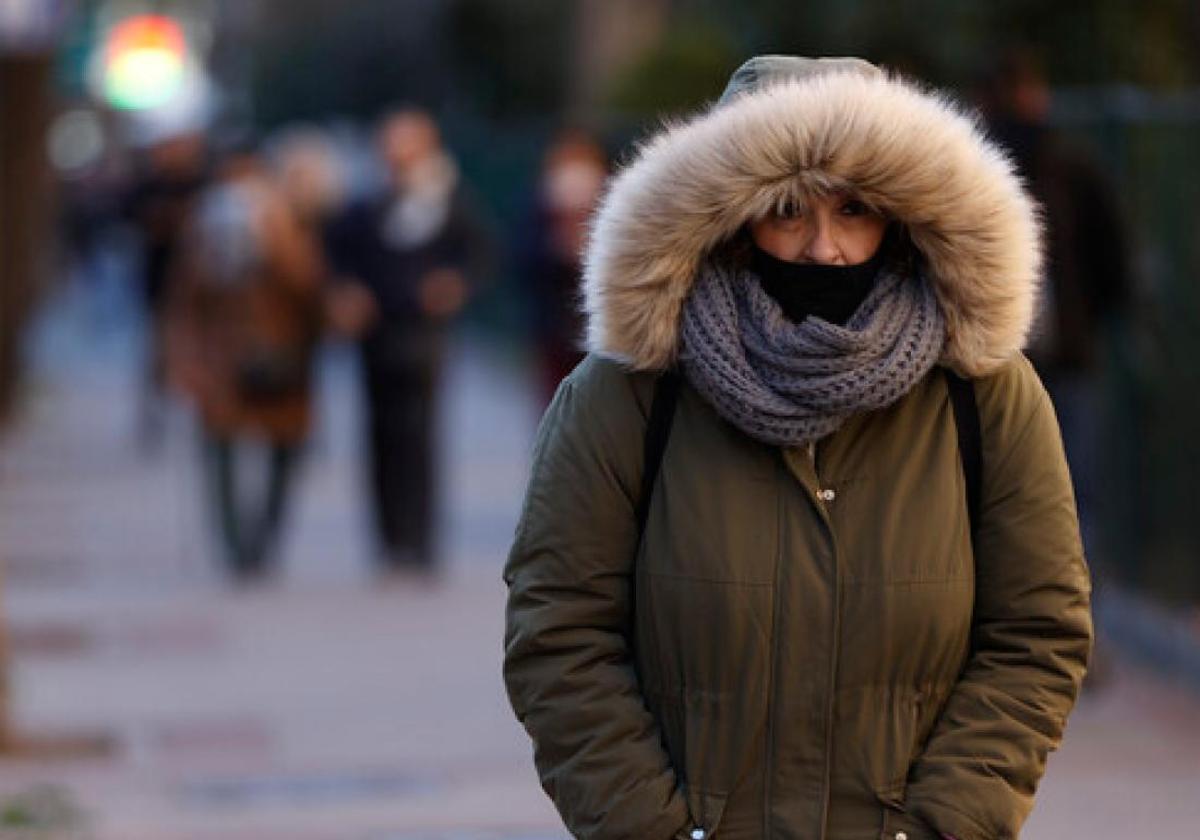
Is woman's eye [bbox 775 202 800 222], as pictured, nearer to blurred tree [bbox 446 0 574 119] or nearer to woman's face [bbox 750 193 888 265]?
woman's face [bbox 750 193 888 265]

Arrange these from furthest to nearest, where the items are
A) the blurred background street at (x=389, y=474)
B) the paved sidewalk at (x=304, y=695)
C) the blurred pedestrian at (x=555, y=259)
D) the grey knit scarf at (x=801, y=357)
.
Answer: the blurred pedestrian at (x=555, y=259)
the blurred background street at (x=389, y=474)
the paved sidewalk at (x=304, y=695)
the grey knit scarf at (x=801, y=357)

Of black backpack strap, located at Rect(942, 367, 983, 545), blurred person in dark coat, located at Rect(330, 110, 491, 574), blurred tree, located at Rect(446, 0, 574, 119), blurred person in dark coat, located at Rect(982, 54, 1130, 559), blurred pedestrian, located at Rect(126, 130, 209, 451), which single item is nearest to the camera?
black backpack strap, located at Rect(942, 367, 983, 545)

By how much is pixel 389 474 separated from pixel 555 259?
2.77 metres

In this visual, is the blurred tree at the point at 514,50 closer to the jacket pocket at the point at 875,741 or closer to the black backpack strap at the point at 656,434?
the black backpack strap at the point at 656,434

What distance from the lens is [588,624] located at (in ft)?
12.7

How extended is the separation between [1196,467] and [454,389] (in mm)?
15765

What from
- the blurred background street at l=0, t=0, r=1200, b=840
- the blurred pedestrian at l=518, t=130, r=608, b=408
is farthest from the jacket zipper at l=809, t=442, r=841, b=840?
the blurred pedestrian at l=518, t=130, r=608, b=408

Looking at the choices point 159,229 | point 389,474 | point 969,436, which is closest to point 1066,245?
point 389,474

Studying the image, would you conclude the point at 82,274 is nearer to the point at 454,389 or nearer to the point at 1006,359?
the point at 454,389

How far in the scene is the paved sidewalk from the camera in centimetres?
816

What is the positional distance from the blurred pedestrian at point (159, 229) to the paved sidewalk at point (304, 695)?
5.31 ft

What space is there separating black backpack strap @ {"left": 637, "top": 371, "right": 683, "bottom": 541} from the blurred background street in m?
0.69

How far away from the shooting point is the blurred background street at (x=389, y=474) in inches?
344

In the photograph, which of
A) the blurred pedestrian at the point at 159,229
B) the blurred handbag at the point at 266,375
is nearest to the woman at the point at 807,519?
the blurred handbag at the point at 266,375
